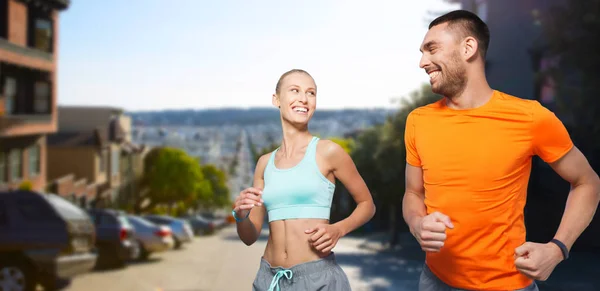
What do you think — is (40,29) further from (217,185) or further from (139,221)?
(217,185)

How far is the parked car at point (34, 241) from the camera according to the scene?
8.89m

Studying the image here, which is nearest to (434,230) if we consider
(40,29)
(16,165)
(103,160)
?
(16,165)

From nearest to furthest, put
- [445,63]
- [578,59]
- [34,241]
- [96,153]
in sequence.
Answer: [445,63]
[34,241]
[578,59]
[96,153]

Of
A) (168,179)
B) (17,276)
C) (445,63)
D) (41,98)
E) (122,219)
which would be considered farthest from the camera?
(168,179)

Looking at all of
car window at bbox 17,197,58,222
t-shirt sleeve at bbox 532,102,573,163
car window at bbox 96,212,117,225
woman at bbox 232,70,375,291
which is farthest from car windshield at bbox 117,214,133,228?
t-shirt sleeve at bbox 532,102,573,163

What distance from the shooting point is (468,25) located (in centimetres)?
283

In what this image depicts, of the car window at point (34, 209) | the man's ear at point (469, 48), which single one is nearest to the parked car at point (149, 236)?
the car window at point (34, 209)

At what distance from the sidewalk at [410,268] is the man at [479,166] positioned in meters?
5.76

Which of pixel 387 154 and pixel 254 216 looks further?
pixel 387 154

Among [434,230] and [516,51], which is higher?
[516,51]

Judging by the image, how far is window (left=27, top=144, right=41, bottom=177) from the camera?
2169cm

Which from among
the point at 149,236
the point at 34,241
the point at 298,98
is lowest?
the point at 149,236

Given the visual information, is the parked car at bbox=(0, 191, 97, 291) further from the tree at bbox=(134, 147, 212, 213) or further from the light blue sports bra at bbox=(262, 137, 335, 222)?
the tree at bbox=(134, 147, 212, 213)

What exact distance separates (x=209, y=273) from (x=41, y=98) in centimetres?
1035
